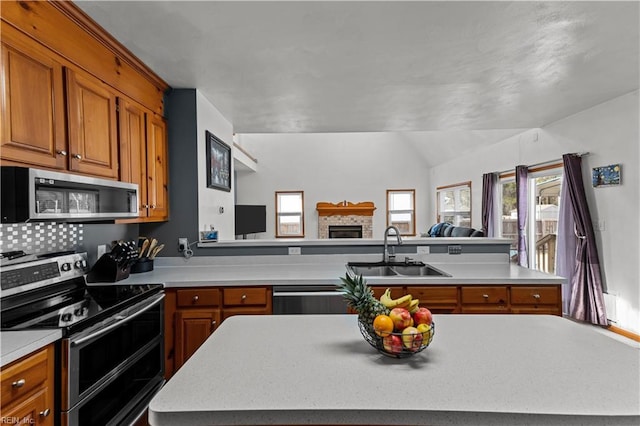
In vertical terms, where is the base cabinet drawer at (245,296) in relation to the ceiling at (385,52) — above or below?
below

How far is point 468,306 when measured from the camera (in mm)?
2252

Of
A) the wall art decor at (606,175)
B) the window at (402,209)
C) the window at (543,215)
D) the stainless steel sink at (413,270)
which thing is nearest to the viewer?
the stainless steel sink at (413,270)

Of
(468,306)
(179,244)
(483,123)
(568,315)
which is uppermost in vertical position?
(483,123)

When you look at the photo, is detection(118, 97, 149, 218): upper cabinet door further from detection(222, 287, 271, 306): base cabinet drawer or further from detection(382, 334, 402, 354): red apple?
detection(382, 334, 402, 354): red apple

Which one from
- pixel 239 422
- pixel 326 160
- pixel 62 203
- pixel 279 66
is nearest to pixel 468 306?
pixel 239 422

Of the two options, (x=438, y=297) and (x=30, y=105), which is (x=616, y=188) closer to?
(x=438, y=297)

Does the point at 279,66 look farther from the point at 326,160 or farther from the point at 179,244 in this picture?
the point at 326,160

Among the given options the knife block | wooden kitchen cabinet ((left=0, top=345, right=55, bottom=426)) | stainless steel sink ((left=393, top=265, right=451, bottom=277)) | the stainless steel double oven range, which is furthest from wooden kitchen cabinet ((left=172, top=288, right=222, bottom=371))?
stainless steel sink ((left=393, top=265, right=451, bottom=277))

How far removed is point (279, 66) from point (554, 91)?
2547 mm

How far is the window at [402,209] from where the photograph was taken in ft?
29.1

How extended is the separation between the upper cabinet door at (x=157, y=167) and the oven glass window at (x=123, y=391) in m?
1.05

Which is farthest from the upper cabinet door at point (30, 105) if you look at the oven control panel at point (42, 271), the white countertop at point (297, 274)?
the white countertop at point (297, 274)

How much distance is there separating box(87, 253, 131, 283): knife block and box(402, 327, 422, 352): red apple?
2018 mm

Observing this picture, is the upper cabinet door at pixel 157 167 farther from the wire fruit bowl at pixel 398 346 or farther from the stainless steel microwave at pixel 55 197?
the wire fruit bowl at pixel 398 346
